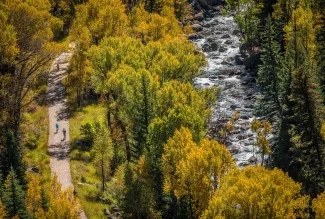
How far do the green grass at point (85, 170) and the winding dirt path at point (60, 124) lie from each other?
0.77m

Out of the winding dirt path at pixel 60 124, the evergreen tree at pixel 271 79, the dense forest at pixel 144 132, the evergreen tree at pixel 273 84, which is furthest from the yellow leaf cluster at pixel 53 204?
the evergreen tree at pixel 271 79

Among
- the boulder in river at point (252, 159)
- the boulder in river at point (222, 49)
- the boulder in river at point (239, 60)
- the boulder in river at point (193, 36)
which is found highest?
the boulder in river at point (193, 36)

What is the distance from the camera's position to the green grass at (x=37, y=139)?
5323 centimetres

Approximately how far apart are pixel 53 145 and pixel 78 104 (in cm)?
1296

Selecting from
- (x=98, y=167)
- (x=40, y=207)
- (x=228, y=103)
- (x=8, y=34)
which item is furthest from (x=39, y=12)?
(x=228, y=103)

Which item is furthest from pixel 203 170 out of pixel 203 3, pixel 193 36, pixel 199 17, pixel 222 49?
pixel 203 3

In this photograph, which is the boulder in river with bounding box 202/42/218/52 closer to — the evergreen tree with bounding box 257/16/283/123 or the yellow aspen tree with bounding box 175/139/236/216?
the evergreen tree with bounding box 257/16/283/123

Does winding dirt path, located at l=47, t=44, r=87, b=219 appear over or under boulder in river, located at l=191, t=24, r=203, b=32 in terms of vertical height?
under

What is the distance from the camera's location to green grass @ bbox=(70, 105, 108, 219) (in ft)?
156

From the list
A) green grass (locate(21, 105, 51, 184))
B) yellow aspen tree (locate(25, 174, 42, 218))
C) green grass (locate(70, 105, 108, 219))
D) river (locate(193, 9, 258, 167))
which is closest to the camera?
yellow aspen tree (locate(25, 174, 42, 218))

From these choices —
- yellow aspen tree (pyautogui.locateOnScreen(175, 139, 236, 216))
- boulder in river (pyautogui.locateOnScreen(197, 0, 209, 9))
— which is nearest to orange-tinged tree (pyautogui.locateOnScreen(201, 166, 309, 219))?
yellow aspen tree (pyautogui.locateOnScreen(175, 139, 236, 216))

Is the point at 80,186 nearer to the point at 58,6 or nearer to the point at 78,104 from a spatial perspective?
the point at 78,104

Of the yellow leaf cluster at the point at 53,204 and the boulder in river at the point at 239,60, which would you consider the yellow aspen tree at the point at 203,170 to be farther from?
the boulder in river at the point at 239,60

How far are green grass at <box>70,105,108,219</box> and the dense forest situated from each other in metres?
0.16
